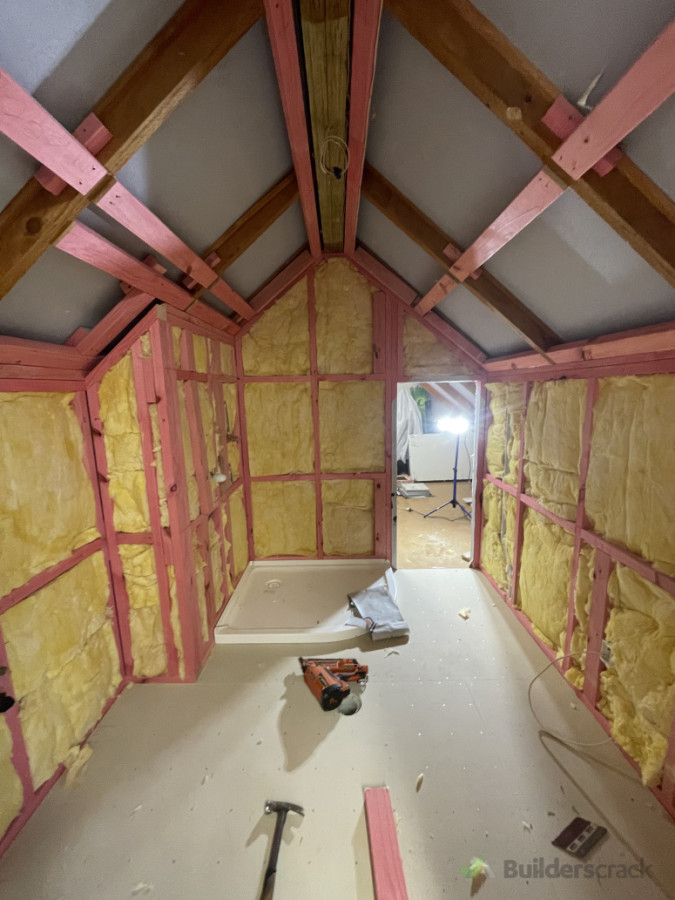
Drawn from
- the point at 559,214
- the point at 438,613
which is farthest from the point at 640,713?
the point at 559,214

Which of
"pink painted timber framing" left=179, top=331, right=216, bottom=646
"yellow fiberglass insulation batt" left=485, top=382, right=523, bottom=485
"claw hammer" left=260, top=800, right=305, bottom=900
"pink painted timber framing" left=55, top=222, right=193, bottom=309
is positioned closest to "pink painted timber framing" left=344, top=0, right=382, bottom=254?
"pink painted timber framing" left=55, top=222, right=193, bottom=309

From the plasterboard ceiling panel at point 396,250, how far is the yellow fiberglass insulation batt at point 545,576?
2.01 metres

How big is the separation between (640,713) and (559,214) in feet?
7.71

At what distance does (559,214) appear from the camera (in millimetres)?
1396

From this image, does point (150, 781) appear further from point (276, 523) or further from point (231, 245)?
point (231, 245)

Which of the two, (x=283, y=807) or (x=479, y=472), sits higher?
(x=479, y=472)

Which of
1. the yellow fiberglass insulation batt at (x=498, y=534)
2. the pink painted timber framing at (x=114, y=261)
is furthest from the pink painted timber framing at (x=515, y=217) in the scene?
the yellow fiberglass insulation batt at (x=498, y=534)

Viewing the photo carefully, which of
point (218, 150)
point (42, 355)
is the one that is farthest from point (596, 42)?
point (42, 355)

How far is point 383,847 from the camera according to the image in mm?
1468

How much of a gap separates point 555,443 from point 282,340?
2476 millimetres

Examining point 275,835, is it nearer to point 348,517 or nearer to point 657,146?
point 348,517

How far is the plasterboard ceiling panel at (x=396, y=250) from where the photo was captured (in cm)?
239

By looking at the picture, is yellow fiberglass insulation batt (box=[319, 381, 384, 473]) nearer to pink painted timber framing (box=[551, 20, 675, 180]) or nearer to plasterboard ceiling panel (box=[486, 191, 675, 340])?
plasterboard ceiling panel (box=[486, 191, 675, 340])

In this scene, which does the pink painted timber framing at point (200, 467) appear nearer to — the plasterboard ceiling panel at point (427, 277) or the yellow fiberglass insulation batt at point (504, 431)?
the plasterboard ceiling panel at point (427, 277)
